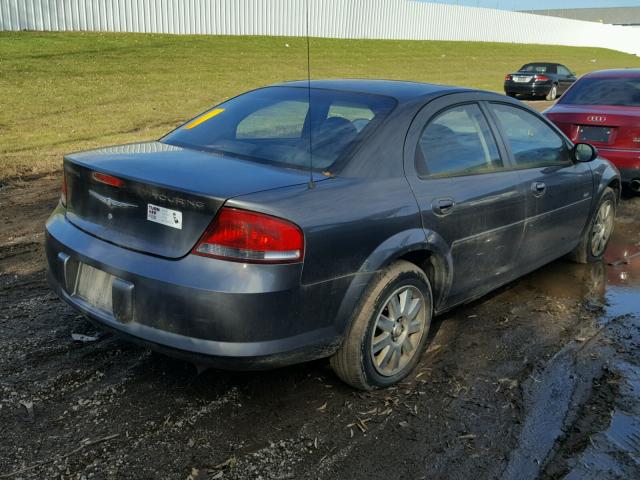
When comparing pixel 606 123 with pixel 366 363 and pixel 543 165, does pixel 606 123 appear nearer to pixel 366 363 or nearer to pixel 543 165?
pixel 543 165

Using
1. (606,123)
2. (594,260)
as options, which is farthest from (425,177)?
(606,123)

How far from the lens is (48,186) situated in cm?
788

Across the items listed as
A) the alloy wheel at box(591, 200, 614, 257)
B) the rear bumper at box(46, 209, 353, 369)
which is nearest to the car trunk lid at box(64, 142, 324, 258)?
the rear bumper at box(46, 209, 353, 369)

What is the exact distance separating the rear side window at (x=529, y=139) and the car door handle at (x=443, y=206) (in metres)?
0.97

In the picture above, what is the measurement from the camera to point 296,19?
36.0 meters

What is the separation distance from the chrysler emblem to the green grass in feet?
19.4

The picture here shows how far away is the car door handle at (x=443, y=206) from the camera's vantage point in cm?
365

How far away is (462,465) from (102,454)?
160 cm

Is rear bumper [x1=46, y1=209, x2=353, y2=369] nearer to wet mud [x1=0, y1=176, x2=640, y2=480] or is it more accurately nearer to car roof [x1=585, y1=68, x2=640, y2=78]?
wet mud [x1=0, y1=176, x2=640, y2=480]

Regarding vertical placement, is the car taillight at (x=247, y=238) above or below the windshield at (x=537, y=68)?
above

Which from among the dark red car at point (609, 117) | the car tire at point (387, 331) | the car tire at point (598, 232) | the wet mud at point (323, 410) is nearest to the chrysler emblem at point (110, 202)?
the wet mud at point (323, 410)

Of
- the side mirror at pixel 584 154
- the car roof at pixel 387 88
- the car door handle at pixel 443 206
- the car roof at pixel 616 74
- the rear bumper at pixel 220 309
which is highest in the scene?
the car roof at pixel 387 88

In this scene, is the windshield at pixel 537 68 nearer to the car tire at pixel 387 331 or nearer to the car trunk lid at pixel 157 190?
the car tire at pixel 387 331

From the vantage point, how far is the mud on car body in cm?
292
